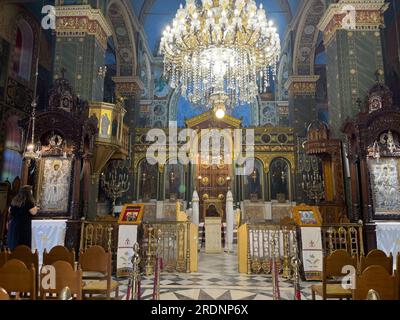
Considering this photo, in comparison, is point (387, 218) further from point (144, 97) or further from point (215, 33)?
point (144, 97)

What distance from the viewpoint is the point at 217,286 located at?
5.70m

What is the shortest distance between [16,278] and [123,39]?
1342cm

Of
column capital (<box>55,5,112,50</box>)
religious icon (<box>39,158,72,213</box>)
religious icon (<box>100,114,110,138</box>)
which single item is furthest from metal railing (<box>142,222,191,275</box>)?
column capital (<box>55,5,112,50</box>)

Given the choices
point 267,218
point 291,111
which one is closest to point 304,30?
point 291,111

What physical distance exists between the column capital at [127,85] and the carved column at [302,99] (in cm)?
716

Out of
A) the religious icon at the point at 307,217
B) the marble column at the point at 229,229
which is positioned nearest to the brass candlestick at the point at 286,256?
the religious icon at the point at 307,217

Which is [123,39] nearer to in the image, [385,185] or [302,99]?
[302,99]

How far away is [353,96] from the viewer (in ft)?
28.0

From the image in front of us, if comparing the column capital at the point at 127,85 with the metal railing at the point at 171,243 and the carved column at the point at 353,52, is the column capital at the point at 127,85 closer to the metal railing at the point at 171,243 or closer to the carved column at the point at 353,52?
the carved column at the point at 353,52

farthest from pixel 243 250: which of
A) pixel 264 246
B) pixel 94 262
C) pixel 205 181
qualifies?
pixel 205 181

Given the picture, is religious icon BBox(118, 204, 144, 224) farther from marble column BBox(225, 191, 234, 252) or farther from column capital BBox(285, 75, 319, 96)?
column capital BBox(285, 75, 319, 96)

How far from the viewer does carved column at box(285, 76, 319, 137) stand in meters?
14.7

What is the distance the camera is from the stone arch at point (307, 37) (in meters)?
12.9

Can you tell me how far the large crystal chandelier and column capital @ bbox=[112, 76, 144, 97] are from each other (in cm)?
705
